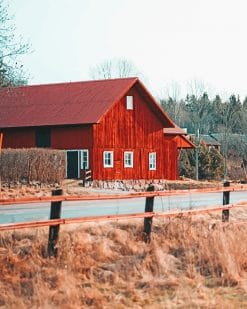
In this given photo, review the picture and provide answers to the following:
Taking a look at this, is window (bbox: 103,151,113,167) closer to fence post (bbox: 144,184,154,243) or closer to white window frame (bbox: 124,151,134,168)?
white window frame (bbox: 124,151,134,168)

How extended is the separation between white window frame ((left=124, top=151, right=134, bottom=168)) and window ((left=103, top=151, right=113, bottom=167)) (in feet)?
4.45

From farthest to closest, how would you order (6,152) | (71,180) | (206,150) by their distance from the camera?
(206,150)
(71,180)
(6,152)

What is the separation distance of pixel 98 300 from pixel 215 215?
763 centimetres

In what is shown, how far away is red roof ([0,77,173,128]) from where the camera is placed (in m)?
41.2

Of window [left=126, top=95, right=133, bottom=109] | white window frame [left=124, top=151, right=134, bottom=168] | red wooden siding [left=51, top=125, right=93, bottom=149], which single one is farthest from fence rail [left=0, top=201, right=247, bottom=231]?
window [left=126, top=95, right=133, bottom=109]

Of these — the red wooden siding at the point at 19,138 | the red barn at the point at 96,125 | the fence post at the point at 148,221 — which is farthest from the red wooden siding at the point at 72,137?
the fence post at the point at 148,221

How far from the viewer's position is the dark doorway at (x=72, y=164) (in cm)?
4112

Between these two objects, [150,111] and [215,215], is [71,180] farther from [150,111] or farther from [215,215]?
[215,215]

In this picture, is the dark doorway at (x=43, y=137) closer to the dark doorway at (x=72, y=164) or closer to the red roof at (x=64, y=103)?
the red roof at (x=64, y=103)

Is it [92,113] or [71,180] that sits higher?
[92,113]

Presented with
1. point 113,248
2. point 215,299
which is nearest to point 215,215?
point 113,248

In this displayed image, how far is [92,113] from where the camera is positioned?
4081 cm

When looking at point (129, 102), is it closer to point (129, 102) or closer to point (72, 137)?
point (129, 102)

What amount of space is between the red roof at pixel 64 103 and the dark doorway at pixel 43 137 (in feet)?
1.93
